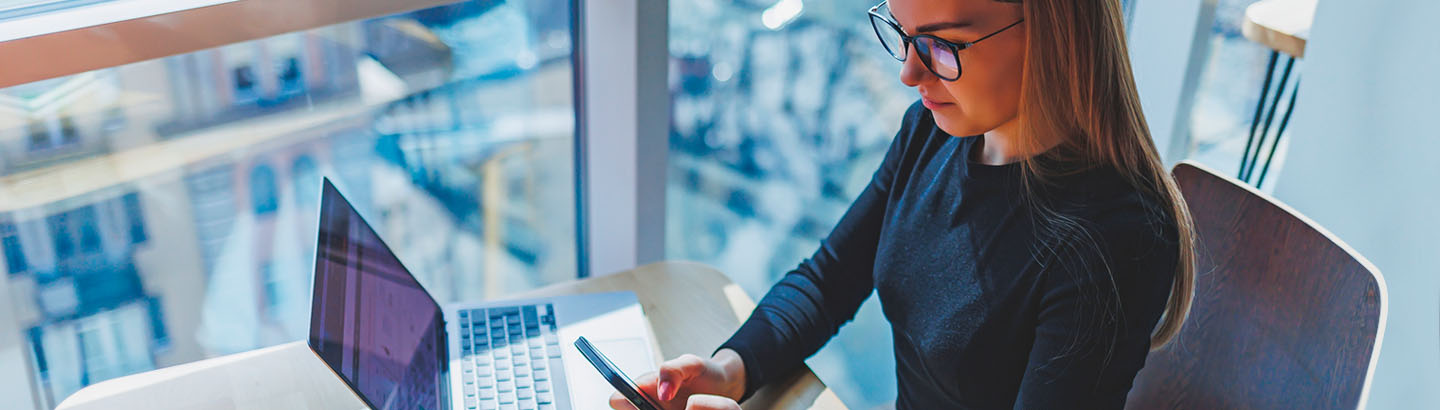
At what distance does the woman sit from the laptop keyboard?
3.7 inches

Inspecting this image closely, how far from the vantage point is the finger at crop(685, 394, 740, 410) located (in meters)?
0.81

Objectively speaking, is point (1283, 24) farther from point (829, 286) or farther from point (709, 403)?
point (709, 403)

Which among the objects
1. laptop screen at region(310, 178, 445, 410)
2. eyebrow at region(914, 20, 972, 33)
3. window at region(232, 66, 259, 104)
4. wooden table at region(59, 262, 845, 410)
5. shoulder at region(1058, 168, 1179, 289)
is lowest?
wooden table at region(59, 262, 845, 410)

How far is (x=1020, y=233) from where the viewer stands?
2.89ft

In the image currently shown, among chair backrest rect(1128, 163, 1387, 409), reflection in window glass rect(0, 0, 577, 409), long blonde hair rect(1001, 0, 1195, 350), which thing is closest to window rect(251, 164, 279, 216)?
reflection in window glass rect(0, 0, 577, 409)

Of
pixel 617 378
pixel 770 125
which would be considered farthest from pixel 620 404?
pixel 770 125

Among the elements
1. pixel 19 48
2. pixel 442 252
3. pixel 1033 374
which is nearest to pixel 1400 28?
pixel 1033 374

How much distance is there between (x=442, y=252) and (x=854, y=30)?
685 mm

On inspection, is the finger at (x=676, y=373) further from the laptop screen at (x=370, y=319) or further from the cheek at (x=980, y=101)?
the cheek at (x=980, y=101)

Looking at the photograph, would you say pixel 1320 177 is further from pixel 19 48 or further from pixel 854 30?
pixel 19 48

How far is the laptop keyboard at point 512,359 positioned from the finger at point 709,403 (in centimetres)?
13

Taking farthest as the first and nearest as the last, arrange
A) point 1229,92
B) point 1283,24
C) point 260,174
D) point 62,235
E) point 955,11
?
1. point 1229,92
2. point 1283,24
3. point 260,174
4. point 62,235
5. point 955,11

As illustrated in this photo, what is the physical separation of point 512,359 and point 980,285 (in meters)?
0.45

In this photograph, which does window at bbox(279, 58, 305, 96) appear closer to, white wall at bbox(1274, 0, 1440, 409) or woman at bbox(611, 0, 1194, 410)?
woman at bbox(611, 0, 1194, 410)
